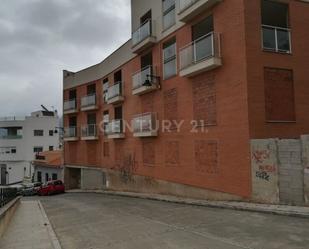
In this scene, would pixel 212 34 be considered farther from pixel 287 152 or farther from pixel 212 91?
pixel 287 152

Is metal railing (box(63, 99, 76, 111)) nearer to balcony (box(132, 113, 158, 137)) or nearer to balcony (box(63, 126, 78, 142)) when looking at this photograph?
balcony (box(63, 126, 78, 142))

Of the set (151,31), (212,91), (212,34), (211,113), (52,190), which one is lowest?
(52,190)

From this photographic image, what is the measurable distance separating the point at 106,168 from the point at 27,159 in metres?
31.9

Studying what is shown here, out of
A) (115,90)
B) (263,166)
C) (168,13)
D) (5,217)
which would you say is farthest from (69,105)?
(263,166)

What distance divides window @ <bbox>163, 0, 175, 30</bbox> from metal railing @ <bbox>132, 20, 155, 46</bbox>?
1.38m

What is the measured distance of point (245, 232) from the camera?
931cm

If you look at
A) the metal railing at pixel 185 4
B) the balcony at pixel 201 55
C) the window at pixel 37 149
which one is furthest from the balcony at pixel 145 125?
the window at pixel 37 149

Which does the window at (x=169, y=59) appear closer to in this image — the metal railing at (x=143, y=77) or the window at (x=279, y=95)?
the metal railing at (x=143, y=77)

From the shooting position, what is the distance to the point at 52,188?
36781mm

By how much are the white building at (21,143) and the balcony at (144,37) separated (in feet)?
130

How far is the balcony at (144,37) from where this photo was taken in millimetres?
22384

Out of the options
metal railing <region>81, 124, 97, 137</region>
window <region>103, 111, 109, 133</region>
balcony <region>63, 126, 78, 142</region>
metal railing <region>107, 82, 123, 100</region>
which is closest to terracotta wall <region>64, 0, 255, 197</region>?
metal railing <region>107, 82, 123, 100</region>

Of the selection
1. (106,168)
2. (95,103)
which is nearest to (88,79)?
(95,103)

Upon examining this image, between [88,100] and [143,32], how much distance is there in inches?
550
